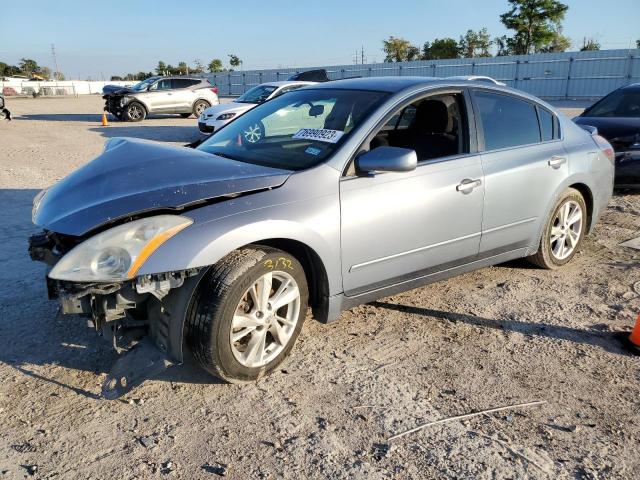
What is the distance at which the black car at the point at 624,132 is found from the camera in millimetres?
7234

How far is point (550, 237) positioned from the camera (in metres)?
4.71

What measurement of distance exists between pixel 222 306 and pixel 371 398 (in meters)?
0.95

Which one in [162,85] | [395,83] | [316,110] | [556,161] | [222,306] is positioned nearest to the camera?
[222,306]

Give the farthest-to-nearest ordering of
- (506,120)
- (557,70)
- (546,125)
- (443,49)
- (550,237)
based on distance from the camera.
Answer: (443,49), (557,70), (550,237), (546,125), (506,120)

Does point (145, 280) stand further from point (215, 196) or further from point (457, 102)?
point (457, 102)

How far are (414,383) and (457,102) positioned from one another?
2.11m

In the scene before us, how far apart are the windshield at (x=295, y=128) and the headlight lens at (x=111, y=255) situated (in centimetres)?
104

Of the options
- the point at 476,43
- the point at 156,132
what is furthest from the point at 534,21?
the point at 156,132

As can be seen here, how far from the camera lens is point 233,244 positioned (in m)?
2.79

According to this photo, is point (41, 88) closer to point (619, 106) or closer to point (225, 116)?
point (225, 116)

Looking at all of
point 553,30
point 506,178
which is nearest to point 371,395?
point 506,178

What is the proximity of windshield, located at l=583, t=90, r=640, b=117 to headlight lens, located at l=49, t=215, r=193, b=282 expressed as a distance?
25.7ft

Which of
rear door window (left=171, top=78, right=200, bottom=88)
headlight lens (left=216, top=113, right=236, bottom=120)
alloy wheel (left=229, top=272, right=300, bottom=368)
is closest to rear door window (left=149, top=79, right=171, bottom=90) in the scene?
rear door window (left=171, top=78, right=200, bottom=88)

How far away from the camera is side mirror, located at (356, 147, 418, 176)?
10.4 feet
